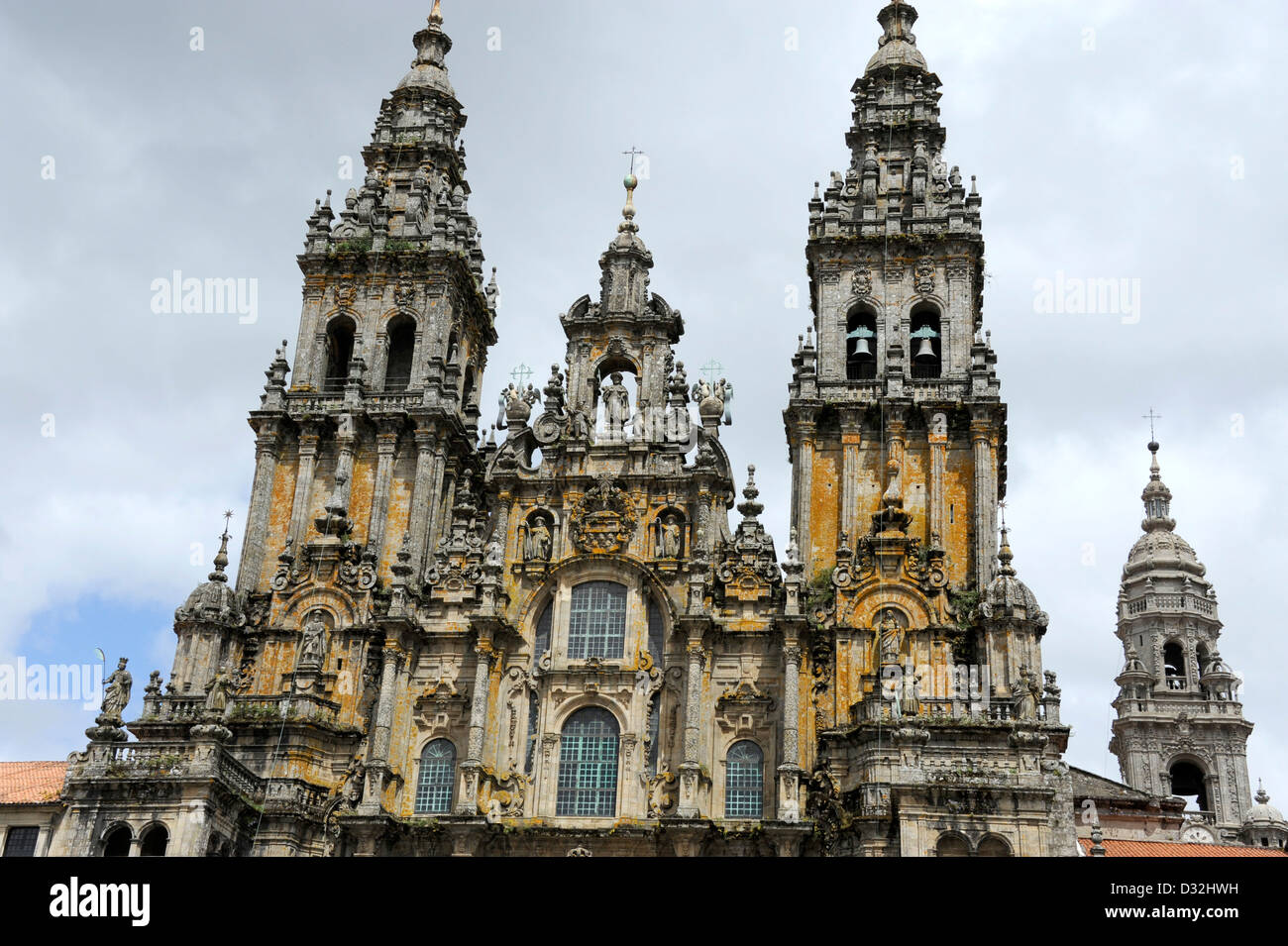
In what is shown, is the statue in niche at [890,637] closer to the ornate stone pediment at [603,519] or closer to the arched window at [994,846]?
the arched window at [994,846]

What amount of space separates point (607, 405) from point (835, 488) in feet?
23.9

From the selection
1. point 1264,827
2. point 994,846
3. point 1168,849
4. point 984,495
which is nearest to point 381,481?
point 984,495

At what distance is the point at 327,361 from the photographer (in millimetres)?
52156

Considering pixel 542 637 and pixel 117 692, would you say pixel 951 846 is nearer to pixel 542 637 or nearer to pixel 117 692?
pixel 542 637

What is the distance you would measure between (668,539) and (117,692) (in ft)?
51.0

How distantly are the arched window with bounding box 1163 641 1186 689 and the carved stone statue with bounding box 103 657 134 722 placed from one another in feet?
153

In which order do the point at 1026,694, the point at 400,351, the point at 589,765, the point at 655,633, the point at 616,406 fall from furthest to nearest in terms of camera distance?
the point at 400,351
the point at 616,406
the point at 655,633
the point at 589,765
the point at 1026,694

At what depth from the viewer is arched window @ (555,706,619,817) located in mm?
43312

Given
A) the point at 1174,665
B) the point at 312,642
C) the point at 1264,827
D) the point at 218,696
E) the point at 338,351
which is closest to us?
the point at 218,696

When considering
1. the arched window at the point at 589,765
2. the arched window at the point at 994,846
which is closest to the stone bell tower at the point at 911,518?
the arched window at the point at 994,846

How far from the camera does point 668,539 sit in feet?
151

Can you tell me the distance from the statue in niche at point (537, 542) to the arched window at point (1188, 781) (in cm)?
3489
